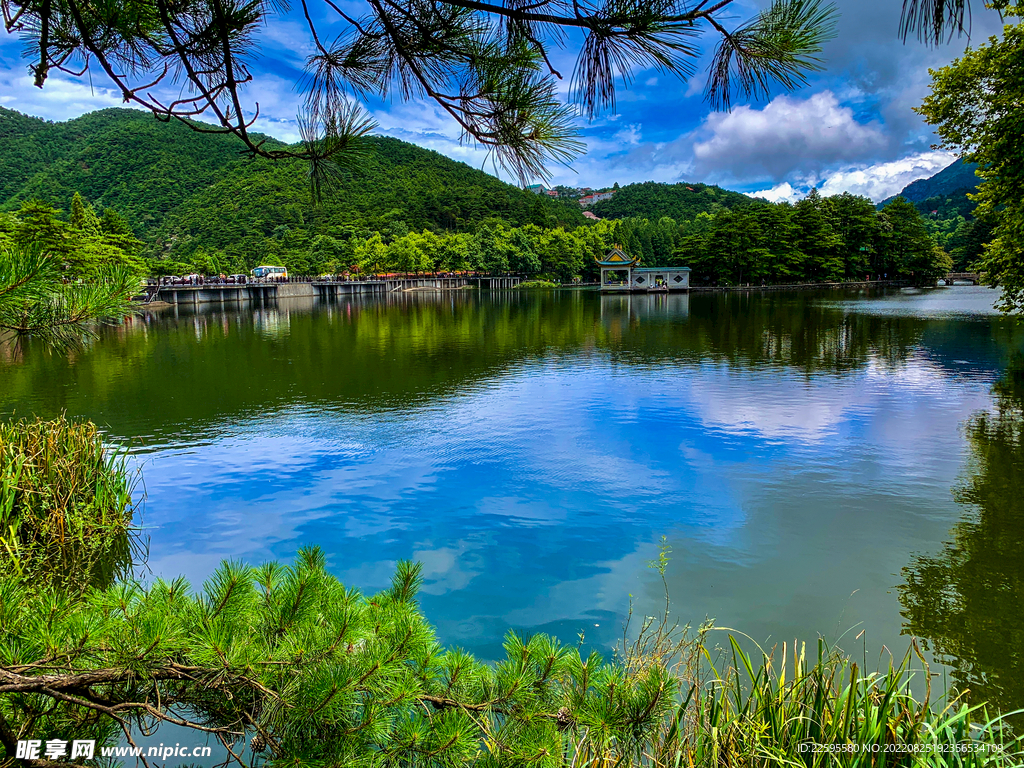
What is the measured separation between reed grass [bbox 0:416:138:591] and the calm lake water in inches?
17.9

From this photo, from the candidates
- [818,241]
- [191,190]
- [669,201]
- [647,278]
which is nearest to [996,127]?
[647,278]

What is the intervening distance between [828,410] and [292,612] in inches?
454

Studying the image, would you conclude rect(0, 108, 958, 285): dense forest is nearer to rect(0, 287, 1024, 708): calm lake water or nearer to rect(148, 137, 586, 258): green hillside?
rect(148, 137, 586, 258): green hillside

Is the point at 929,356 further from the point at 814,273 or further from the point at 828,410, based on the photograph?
the point at 814,273

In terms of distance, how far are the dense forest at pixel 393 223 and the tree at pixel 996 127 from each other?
41.0 m

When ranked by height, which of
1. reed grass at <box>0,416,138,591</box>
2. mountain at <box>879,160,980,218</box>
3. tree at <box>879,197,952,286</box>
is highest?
mountain at <box>879,160,980,218</box>

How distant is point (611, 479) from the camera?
8.16 meters

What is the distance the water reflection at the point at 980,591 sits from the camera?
4.06m

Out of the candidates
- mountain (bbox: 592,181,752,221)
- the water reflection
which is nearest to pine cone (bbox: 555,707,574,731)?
the water reflection

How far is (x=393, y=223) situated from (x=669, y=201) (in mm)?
61230

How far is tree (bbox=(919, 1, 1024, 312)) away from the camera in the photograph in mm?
10734

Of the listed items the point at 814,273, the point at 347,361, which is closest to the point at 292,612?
the point at 347,361

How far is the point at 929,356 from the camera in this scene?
54.9 feet

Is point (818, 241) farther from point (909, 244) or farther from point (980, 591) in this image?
point (980, 591)
